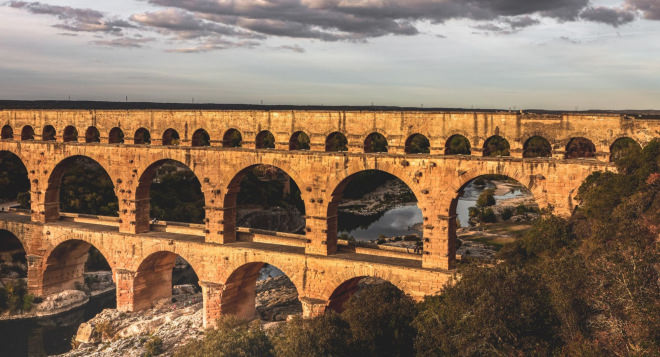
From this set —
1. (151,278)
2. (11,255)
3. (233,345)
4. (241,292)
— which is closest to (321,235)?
(241,292)

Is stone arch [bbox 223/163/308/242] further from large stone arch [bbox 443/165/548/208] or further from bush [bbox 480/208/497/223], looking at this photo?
bush [bbox 480/208/497/223]

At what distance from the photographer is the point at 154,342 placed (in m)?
23.3

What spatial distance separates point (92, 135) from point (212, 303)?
11186 mm

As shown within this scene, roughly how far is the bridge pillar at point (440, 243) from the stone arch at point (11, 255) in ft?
79.3

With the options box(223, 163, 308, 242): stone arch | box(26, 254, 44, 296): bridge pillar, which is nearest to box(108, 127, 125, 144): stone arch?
box(223, 163, 308, 242): stone arch

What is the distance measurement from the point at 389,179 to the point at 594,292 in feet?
196

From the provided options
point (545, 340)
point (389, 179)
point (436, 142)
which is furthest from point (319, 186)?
point (389, 179)

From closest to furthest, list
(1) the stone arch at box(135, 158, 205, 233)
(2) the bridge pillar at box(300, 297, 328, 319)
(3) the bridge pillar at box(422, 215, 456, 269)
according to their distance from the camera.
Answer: (3) the bridge pillar at box(422, 215, 456, 269)
(2) the bridge pillar at box(300, 297, 328, 319)
(1) the stone arch at box(135, 158, 205, 233)

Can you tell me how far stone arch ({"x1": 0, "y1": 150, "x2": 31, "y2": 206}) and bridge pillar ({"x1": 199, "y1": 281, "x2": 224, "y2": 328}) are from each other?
22.7m

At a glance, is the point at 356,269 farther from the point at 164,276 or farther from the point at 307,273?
the point at 164,276

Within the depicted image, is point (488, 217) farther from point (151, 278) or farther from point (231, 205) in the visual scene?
point (151, 278)

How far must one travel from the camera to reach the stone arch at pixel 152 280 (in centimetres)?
2719

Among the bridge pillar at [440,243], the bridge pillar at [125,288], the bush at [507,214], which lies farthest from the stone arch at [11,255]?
the bush at [507,214]

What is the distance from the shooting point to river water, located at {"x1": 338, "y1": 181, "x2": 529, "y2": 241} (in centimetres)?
4838
